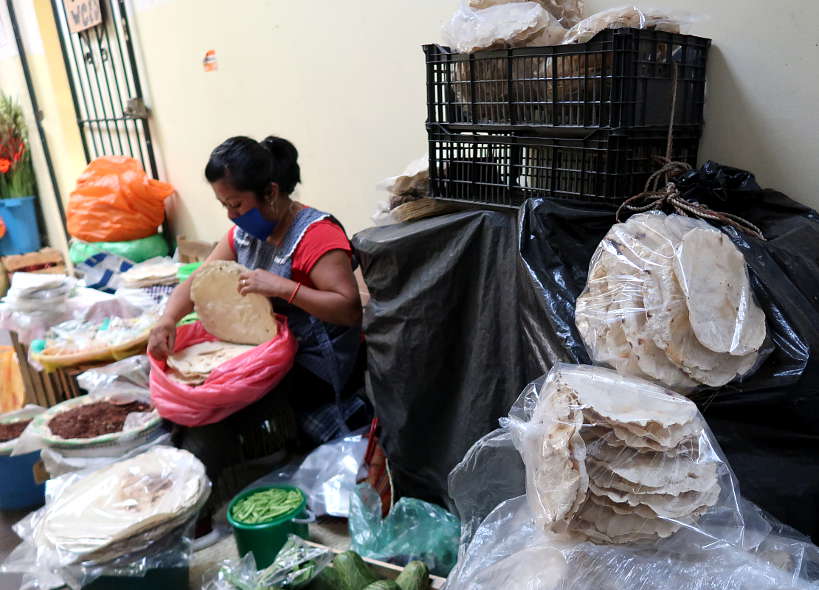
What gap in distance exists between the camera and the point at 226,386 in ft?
6.46

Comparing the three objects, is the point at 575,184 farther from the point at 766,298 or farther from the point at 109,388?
the point at 109,388

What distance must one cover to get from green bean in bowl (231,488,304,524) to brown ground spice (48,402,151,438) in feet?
→ 1.97

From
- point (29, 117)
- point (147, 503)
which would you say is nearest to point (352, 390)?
point (147, 503)

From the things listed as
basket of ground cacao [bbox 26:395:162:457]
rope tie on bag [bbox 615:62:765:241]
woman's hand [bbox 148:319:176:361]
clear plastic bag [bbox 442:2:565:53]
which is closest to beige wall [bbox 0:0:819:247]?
rope tie on bag [bbox 615:62:765:241]

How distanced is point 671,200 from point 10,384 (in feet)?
10.3

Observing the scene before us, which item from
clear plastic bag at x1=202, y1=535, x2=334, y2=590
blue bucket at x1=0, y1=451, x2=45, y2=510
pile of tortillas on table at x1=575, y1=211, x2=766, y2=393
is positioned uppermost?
pile of tortillas on table at x1=575, y1=211, x2=766, y2=393

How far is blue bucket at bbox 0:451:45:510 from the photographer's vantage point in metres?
2.22

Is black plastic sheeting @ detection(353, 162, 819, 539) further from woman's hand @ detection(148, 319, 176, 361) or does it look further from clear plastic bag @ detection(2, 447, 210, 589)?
woman's hand @ detection(148, 319, 176, 361)

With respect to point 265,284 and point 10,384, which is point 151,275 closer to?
point 10,384

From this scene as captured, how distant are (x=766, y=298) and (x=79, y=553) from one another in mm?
1651

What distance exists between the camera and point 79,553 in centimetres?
150

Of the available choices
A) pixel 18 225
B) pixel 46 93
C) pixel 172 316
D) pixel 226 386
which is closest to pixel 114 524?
pixel 226 386

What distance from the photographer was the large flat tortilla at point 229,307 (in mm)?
2109

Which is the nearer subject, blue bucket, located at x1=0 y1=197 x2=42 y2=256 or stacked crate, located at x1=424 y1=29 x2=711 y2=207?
stacked crate, located at x1=424 y1=29 x2=711 y2=207
